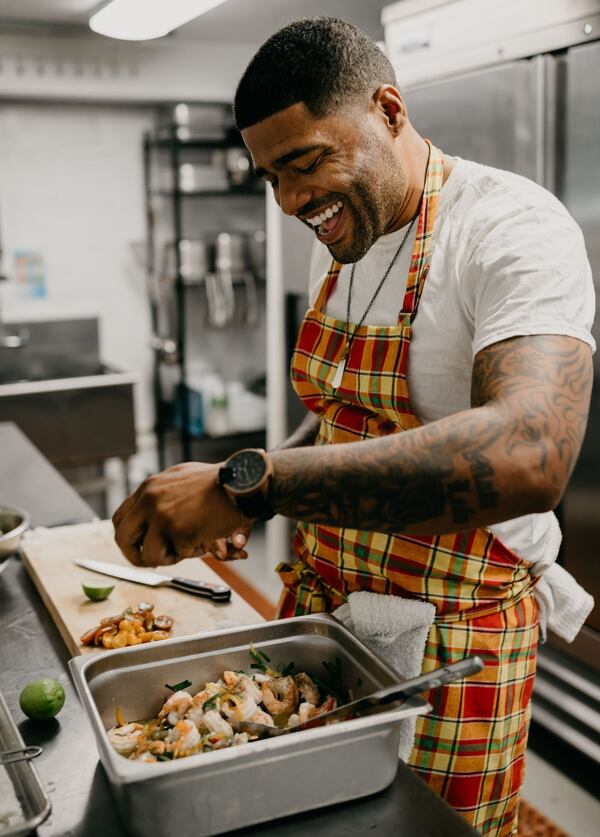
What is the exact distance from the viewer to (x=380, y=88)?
1.25 meters

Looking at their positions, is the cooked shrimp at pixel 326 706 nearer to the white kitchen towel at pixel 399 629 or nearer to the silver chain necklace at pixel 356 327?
the white kitchen towel at pixel 399 629

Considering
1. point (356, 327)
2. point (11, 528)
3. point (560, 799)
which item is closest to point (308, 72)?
point (356, 327)

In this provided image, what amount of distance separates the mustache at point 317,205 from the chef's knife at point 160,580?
677 millimetres

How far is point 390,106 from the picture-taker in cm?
127

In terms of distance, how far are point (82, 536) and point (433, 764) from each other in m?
0.91

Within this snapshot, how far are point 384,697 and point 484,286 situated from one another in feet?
1.72

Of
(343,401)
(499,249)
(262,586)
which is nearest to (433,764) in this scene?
(343,401)

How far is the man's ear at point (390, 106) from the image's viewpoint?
4.09 ft

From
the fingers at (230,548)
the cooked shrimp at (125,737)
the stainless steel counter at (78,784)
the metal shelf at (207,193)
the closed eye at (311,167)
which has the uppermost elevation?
the metal shelf at (207,193)

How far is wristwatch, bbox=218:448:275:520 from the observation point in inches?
38.2

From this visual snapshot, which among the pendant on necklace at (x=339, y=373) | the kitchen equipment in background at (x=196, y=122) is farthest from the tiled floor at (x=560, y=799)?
the kitchen equipment in background at (x=196, y=122)

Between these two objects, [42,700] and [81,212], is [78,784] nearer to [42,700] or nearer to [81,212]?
[42,700]

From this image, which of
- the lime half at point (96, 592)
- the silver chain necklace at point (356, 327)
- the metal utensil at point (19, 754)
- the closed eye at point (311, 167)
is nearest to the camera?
the metal utensil at point (19, 754)

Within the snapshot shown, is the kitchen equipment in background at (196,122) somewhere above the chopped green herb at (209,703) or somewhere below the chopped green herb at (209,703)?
above
